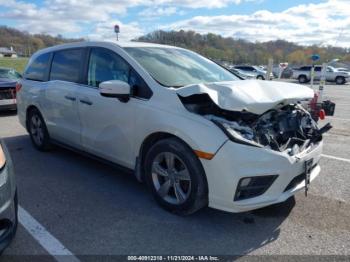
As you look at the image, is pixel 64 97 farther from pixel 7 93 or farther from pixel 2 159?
pixel 7 93

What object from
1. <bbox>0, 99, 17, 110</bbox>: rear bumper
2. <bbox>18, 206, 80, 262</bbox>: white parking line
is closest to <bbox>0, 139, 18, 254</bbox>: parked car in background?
<bbox>18, 206, 80, 262</bbox>: white parking line

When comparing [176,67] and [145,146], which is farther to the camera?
[176,67]

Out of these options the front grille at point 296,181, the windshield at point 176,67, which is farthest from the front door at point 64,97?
the front grille at point 296,181

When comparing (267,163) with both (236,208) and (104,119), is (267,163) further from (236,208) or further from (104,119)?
(104,119)

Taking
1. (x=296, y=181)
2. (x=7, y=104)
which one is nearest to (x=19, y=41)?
(x=7, y=104)

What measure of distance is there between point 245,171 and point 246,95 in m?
0.79

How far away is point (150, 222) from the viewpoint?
3.44 metres

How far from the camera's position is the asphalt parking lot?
9.86 ft

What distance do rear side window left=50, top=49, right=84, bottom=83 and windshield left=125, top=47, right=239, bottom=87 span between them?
98cm

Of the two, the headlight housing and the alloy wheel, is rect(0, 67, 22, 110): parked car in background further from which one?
the headlight housing

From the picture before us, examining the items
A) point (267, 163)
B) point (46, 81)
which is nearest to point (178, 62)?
point (267, 163)

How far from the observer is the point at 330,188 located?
434 cm

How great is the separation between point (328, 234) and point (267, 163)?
97 centimetres

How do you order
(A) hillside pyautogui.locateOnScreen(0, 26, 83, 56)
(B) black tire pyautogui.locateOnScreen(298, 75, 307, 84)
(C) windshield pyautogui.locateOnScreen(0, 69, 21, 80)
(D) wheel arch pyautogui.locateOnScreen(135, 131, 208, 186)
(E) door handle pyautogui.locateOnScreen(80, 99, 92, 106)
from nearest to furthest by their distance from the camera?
(D) wheel arch pyautogui.locateOnScreen(135, 131, 208, 186) < (E) door handle pyautogui.locateOnScreen(80, 99, 92, 106) < (C) windshield pyautogui.locateOnScreen(0, 69, 21, 80) < (B) black tire pyautogui.locateOnScreen(298, 75, 307, 84) < (A) hillside pyautogui.locateOnScreen(0, 26, 83, 56)
